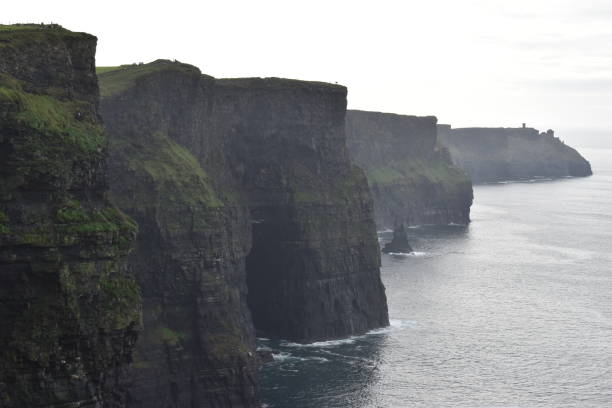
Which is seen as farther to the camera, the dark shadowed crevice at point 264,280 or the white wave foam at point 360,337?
the dark shadowed crevice at point 264,280

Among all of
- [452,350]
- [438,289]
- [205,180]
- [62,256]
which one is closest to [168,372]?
[205,180]

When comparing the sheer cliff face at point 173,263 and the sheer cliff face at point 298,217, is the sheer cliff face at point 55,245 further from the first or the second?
the sheer cliff face at point 298,217

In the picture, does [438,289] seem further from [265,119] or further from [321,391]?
[321,391]

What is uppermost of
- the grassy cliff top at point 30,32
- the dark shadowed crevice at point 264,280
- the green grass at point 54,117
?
the grassy cliff top at point 30,32

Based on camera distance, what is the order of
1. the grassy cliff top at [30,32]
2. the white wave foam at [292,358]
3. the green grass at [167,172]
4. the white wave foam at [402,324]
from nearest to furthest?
the grassy cliff top at [30,32] → the green grass at [167,172] → the white wave foam at [292,358] → the white wave foam at [402,324]

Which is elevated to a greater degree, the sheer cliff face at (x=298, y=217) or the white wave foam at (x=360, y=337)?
the sheer cliff face at (x=298, y=217)

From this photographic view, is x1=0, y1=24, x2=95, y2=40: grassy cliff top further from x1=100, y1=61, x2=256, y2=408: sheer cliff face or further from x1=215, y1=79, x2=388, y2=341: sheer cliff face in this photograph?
x1=215, y1=79, x2=388, y2=341: sheer cliff face

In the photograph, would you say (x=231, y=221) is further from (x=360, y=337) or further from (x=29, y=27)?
(x=29, y=27)

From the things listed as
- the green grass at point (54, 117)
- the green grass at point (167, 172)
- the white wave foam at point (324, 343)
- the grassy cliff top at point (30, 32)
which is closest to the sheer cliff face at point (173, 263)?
the green grass at point (167, 172)
